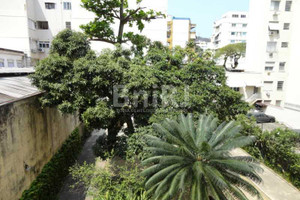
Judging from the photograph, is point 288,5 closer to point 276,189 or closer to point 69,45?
point 276,189

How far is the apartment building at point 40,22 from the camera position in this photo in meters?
23.0

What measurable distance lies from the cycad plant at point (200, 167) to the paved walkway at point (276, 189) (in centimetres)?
274

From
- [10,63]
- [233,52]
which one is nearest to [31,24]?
[10,63]

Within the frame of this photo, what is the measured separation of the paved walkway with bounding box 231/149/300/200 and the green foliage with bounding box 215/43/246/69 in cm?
2954

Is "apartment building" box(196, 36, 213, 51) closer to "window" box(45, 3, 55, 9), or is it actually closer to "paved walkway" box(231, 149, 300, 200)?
"window" box(45, 3, 55, 9)

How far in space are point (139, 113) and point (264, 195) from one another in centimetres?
728

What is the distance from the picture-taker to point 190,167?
7.64 meters

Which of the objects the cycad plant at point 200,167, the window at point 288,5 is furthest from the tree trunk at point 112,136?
the window at point 288,5

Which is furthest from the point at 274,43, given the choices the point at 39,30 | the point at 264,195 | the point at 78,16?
the point at 39,30

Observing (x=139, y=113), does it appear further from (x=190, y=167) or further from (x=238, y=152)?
(x=238, y=152)

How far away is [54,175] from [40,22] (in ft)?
78.6

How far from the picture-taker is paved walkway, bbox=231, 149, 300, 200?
9.36 meters

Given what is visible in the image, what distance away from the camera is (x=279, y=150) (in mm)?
11344

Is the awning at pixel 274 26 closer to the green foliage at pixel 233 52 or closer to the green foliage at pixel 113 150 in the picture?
the green foliage at pixel 233 52
